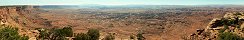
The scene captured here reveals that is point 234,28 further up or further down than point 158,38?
further up

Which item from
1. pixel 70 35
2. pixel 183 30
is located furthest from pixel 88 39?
pixel 183 30

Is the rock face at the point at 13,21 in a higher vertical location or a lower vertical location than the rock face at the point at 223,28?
lower

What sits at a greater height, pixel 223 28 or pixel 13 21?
pixel 223 28

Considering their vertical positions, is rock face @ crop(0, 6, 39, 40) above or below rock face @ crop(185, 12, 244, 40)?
below

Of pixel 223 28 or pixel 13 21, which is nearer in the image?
pixel 223 28

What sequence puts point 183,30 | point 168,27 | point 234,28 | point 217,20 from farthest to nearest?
point 168,27 < point 183,30 < point 217,20 < point 234,28

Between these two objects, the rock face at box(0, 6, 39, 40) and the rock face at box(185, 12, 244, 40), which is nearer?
the rock face at box(185, 12, 244, 40)

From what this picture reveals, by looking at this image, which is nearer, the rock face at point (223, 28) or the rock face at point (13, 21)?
the rock face at point (223, 28)

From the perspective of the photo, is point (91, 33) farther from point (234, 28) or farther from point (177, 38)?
point (177, 38)
